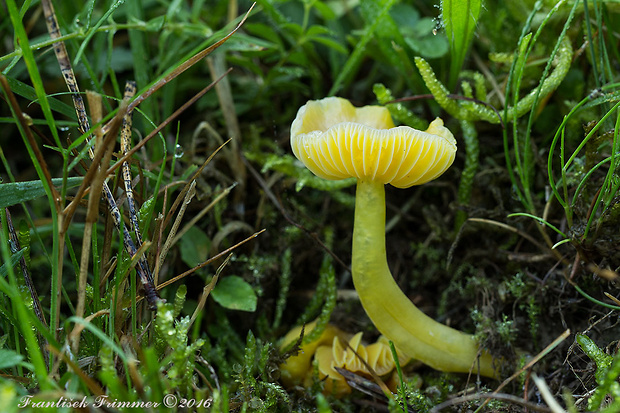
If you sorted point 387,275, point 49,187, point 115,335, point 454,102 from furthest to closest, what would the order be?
1. point 454,102
2. point 387,275
3. point 115,335
4. point 49,187

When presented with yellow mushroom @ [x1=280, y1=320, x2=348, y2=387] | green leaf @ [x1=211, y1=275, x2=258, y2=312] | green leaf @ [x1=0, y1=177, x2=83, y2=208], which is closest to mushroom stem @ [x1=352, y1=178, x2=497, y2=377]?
yellow mushroom @ [x1=280, y1=320, x2=348, y2=387]

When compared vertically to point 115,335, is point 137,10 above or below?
above

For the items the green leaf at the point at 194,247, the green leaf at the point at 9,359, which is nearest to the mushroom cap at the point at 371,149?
the green leaf at the point at 194,247

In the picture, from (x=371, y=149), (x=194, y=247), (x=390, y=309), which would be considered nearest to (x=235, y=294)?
(x=194, y=247)

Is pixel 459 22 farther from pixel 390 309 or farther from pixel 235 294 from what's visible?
pixel 235 294

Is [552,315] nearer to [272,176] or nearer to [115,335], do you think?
[272,176]

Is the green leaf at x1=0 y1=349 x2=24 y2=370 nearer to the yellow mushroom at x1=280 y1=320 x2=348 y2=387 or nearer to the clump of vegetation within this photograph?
the clump of vegetation

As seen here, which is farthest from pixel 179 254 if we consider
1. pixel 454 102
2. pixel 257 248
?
pixel 454 102
